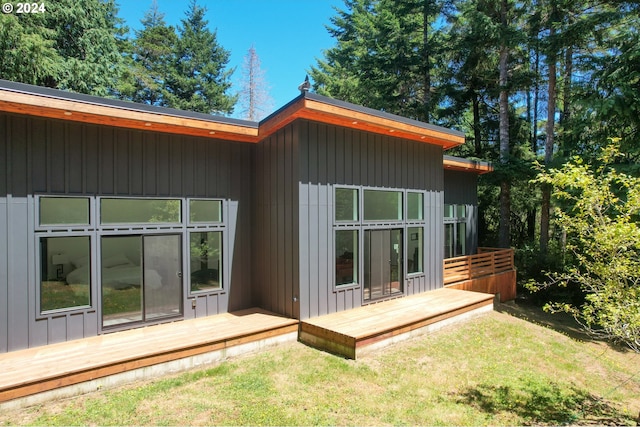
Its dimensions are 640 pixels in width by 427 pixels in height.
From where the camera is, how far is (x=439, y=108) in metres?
14.8

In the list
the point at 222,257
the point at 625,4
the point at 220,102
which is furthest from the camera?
the point at 220,102

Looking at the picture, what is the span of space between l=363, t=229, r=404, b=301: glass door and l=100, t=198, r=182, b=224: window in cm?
341

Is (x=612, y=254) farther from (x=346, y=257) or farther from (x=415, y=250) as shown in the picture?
(x=415, y=250)

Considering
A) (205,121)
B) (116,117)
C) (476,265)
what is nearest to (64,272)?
(116,117)

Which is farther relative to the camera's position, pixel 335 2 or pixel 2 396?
pixel 335 2

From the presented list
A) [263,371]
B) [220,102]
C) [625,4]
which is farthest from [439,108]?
[263,371]

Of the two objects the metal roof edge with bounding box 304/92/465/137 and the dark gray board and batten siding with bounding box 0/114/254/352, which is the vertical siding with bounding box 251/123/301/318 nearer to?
the dark gray board and batten siding with bounding box 0/114/254/352

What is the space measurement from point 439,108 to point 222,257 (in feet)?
40.8

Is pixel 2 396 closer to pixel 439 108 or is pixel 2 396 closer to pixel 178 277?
pixel 178 277

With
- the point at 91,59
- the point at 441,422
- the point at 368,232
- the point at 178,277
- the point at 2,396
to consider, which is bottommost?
the point at 441,422

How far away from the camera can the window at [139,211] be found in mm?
5051

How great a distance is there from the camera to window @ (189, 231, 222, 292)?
579cm

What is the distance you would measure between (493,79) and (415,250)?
930 cm

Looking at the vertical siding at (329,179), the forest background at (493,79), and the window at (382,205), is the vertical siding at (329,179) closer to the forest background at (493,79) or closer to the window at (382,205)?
the window at (382,205)
